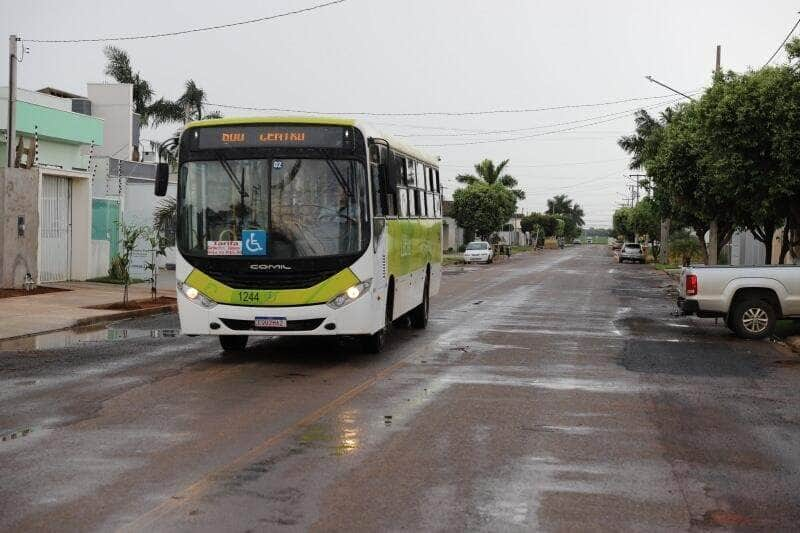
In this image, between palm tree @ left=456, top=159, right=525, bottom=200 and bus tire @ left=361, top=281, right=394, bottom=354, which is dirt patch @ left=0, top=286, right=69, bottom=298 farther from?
palm tree @ left=456, top=159, right=525, bottom=200

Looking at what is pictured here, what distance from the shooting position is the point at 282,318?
1282cm

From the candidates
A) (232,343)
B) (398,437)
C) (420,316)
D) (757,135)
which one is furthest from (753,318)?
(398,437)

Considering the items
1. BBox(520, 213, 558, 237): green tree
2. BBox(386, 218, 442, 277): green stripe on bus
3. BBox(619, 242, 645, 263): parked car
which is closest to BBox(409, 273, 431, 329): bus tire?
BBox(386, 218, 442, 277): green stripe on bus

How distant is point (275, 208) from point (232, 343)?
273 cm

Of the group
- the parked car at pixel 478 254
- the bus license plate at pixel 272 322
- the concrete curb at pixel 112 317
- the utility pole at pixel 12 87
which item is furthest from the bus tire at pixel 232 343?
the parked car at pixel 478 254

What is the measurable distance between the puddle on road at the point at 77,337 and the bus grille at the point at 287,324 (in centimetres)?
400

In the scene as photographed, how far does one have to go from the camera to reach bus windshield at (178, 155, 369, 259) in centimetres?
1297

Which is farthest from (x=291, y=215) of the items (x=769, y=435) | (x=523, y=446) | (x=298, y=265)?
(x=769, y=435)

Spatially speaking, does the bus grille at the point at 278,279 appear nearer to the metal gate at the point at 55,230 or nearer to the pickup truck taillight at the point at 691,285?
the pickup truck taillight at the point at 691,285

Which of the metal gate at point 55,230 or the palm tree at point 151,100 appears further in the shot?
the palm tree at point 151,100

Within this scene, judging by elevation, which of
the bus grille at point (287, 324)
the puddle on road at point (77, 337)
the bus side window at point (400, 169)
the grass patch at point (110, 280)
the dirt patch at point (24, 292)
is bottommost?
the puddle on road at point (77, 337)

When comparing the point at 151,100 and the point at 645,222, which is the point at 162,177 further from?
the point at 645,222

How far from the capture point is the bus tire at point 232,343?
14583 millimetres

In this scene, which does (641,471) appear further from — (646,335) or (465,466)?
(646,335)
